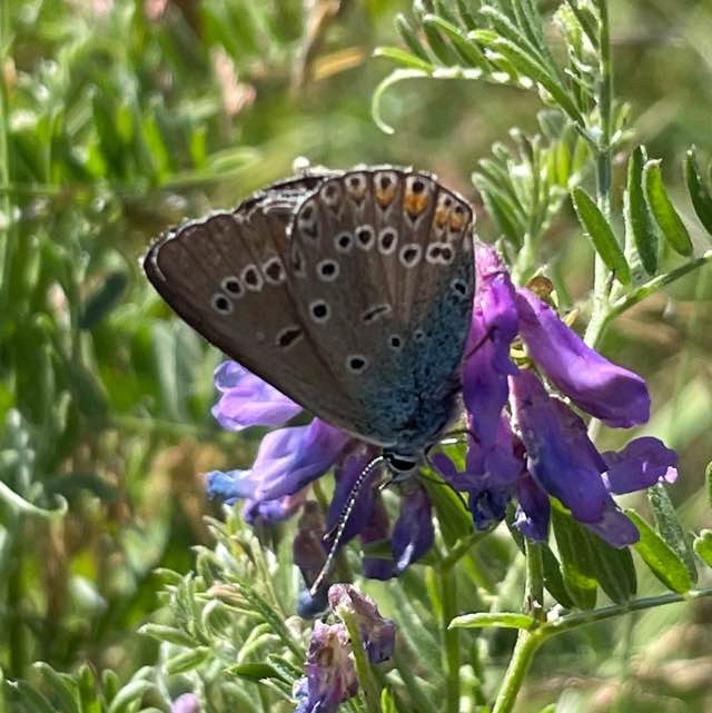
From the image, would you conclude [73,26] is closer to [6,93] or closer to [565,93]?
[6,93]

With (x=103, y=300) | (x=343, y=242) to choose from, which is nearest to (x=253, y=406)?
(x=343, y=242)

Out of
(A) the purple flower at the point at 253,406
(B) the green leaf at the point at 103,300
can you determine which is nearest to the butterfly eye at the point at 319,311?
(A) the purple flower at the point at 253,406

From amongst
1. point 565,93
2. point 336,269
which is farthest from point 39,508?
point 565,93

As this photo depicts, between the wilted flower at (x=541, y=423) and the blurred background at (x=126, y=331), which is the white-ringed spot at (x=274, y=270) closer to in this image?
the wilted flower at (x=541, y=423)

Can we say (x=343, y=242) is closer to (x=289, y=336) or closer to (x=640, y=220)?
(x=289, y=336)

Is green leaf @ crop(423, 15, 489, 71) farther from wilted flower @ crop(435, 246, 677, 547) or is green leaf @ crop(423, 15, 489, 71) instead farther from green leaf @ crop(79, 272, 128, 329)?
green leaf @ crop(79, 272, 128, 329)

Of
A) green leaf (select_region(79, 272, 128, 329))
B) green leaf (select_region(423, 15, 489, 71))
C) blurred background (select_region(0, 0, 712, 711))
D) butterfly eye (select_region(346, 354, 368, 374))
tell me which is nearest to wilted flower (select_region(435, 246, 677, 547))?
butterfly eye (select_region(346, 354, 368, 374))
